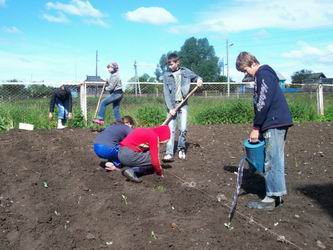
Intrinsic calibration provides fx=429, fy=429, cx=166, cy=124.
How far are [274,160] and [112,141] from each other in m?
2.47

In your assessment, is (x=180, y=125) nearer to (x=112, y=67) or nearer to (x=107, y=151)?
(x=107, y=151)

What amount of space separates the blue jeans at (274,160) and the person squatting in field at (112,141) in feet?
7.40

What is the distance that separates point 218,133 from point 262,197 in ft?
17.0

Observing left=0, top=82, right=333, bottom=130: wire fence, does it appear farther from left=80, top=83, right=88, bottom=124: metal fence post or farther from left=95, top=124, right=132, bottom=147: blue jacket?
left=95, top=124, right=132, bottom=147: blue jacket

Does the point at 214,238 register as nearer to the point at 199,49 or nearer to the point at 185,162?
the point at 185,162

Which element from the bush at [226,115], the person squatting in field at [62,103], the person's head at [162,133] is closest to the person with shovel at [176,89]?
the person's head at [162,133]

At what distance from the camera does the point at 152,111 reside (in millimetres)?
12336

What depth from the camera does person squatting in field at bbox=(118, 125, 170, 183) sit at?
574 centimetres

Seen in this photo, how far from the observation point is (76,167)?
21.5 feet

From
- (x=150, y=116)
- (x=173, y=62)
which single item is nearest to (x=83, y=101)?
(x=150, y=116)

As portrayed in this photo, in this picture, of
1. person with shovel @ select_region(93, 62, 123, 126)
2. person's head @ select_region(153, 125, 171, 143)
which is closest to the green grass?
person with shovel @ select_region(93, 62, 123, 126)

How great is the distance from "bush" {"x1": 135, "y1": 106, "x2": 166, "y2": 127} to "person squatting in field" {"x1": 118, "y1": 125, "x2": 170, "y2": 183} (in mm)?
6037

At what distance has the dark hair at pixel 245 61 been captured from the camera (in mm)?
4719

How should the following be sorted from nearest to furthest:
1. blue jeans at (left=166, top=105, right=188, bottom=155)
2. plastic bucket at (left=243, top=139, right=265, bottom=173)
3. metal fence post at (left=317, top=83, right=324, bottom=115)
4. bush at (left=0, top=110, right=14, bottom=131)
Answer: plastic bucket at (left=243, top=139, right=265, bottom=173)
blue jeans at (left=166, top=105, right=188, bottom=155)
bush at (left=0, top=110, right=14, bottom=131)
metal fence post at (left=317, top=83, right=324, bottom=115)
